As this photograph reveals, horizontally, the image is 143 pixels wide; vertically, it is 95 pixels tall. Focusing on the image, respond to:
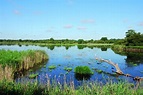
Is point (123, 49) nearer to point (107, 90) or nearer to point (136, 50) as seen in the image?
point (136, 50)

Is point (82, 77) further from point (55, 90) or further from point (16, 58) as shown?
point (55, 90)

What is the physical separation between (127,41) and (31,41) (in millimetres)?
120326

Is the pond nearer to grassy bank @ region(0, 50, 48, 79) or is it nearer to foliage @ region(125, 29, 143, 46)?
grassy bank @ region(0, 50, 48, 79)

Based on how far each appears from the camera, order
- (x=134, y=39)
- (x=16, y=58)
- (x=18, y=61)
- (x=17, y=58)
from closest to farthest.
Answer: (x=18, y=61) → (x=17, y=58) → (x=16, y=58) → (x=134, y=39)

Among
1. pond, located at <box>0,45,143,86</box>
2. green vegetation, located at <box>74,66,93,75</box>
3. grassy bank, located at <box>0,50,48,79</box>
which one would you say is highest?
grassy bank, located at <box>0,50,48,79</box>

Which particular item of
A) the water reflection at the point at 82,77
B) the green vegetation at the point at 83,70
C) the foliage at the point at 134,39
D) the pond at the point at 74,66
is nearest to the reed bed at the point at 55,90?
the pond at the point at 74,66

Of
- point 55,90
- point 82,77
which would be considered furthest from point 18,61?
point 55,90

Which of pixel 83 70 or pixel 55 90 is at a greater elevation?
pixel 55 90

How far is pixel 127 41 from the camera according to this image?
93188 millimetres

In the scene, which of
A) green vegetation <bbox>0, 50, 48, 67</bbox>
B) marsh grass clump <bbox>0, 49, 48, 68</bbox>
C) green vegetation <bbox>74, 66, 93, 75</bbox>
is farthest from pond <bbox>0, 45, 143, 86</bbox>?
green vegetation <bbox>0, 50, 48, 67</bbox>

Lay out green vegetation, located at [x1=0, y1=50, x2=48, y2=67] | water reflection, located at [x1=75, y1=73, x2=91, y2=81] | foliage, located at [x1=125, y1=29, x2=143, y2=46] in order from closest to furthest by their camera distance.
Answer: water reflection, located at [x1=75, y1=73, x2=91, y2=81] < green vegetation, located at [x1=0, y1=50, x2=48, y2=67] < foliage, located at [x1=125, y1=29, x2=143, y2=46]

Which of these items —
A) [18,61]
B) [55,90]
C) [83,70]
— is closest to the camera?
[55,90]

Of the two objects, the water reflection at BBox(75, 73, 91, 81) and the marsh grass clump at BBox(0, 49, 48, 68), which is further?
the marsh grass clump at BBox(0, 49, 48, 68)

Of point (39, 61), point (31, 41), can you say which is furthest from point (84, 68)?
point (31, 41)
